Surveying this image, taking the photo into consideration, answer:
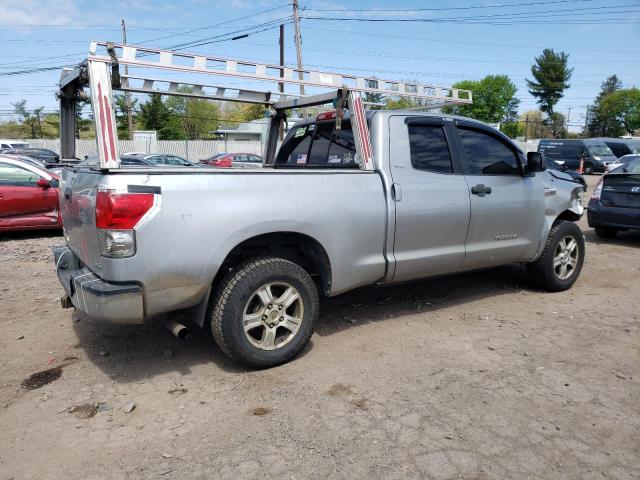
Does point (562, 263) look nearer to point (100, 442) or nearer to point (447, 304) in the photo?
point (447, 304)

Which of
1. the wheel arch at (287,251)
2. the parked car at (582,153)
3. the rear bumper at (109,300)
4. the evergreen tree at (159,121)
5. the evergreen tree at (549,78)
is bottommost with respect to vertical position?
the rear bumper at (109,300)

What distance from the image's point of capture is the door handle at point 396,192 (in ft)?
13.6

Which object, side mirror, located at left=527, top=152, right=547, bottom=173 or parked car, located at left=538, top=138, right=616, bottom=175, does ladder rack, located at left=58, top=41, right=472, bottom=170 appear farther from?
parked car, located at left=538, top=138, right=616, bottom=175

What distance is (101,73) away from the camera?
323 centimetres

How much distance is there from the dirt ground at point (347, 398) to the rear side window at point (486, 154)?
1382mm

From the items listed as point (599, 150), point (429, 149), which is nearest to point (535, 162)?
point (429, 149)

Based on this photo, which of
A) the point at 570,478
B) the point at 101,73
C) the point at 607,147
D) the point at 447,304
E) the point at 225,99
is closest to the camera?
the point at 570,478

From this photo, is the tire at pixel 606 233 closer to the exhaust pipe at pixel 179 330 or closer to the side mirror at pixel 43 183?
the exhaust pipe at pixel 179 330

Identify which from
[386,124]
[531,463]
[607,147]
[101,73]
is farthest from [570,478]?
[607,147]

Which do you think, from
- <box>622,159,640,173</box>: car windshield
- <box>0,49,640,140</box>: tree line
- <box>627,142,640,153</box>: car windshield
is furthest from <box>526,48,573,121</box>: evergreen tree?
<box>622,159,640,173</box>: car windshield

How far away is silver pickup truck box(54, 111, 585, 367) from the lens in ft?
10.3

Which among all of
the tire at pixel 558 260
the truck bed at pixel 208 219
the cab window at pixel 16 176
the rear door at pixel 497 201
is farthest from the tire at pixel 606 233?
the cab window at pixel 16 176

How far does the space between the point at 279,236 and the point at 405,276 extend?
125cm

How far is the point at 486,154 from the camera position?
196 inches
